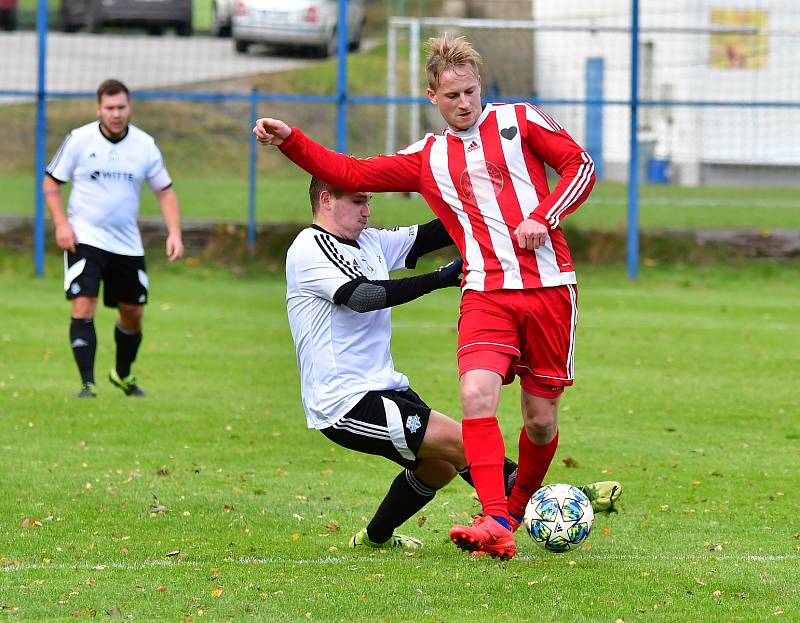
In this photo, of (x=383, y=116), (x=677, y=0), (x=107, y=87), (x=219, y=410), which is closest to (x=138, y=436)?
(x=219, y=410)

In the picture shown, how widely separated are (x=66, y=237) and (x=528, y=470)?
536 centimetres

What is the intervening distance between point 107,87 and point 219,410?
2561 millimetres

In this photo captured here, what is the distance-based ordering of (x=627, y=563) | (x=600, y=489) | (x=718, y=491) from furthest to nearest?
(x=718, y=491), (x=600, y=489), (x=627, y=563)

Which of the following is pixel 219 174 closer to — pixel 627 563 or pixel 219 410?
pixel 219 410

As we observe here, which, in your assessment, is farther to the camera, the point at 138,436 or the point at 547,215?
the point at 138,436

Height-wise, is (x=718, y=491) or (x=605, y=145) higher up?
(x=605, y=145)

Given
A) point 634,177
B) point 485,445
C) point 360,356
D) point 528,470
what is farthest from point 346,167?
point 634,177

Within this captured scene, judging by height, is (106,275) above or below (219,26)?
below

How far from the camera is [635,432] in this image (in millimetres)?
9469

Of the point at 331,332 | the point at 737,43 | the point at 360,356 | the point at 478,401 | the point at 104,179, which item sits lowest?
the point at 478,401

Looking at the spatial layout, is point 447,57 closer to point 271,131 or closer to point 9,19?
point 271,131

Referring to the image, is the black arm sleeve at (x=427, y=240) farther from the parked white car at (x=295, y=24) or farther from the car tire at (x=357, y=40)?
the car tire at (x=357, y=40)

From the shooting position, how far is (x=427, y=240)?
652cm

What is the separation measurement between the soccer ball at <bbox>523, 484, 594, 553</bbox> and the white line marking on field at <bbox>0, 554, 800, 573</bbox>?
0.37 ft
